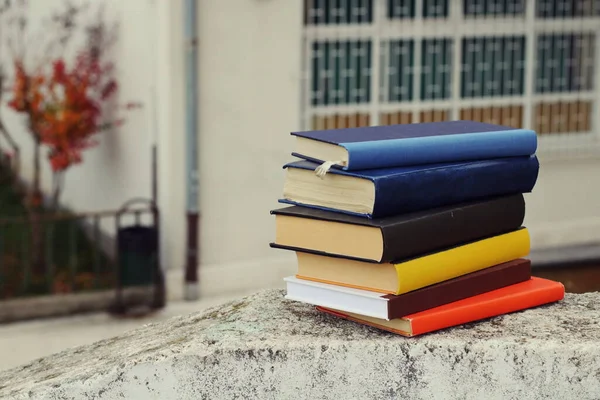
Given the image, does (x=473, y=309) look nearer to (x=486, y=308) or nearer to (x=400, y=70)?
(x=486, y=308)

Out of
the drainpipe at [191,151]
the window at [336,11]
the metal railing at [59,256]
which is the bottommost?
the metal railing at [59,256]

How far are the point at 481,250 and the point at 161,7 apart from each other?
5288 millimetres

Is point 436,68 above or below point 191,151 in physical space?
above

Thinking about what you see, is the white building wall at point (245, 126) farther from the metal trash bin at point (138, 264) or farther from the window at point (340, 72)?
the metal trash bin at point (138, 264)

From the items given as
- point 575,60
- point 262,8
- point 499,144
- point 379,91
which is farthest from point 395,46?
point 499,144

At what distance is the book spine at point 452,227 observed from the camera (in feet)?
6.33

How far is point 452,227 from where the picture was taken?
6.70ft

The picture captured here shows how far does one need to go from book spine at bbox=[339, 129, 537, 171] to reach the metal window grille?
5.55 m

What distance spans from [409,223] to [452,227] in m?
0.13

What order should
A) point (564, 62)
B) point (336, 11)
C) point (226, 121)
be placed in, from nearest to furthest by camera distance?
point (226, 121) < point (336, 11) < point (564, 62)

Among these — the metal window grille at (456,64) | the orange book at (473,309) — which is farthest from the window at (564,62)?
the orange book at (473,309)

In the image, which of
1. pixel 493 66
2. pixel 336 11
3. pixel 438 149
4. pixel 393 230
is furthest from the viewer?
pixel 493 66

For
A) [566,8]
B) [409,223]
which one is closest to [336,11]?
[566,8]

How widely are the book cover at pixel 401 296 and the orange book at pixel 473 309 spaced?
1cm
